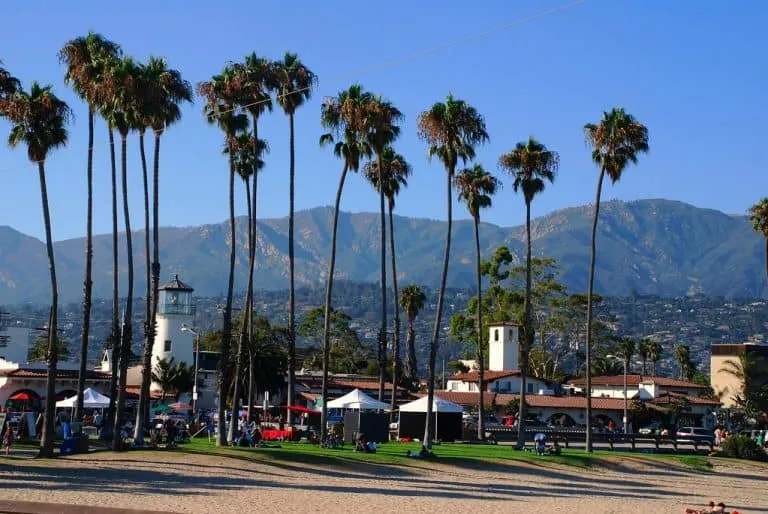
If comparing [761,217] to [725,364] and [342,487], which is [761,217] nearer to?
[725,364]

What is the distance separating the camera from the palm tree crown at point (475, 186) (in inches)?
2368

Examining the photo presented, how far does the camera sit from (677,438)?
6075 cm

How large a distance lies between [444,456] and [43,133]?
60.1ft

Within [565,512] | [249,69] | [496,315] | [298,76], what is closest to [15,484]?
[565,512]

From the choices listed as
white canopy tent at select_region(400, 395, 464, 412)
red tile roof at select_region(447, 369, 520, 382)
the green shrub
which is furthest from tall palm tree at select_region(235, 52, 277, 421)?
red tile roof at select_region(447, 369, 520, 382)

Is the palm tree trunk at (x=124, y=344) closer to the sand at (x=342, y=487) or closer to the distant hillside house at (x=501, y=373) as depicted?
the sand at (x=342, y=487)

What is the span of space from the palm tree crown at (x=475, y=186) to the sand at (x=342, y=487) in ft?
68.2

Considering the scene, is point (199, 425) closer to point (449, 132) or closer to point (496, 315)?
point (449, 132)

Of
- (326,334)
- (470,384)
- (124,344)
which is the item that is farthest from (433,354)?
(470,384)

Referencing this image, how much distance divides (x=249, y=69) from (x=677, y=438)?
Result: 31.1m

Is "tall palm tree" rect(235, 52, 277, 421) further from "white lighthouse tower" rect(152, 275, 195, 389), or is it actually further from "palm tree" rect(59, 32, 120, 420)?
"white lighthouse tower" rect(152, 275, 195, 389)

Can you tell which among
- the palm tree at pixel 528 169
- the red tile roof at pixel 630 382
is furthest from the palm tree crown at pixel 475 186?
the red tile roof at pixel 630 382

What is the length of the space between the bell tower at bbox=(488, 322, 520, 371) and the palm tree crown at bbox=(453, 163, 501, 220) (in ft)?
131

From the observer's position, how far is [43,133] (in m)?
36.0
